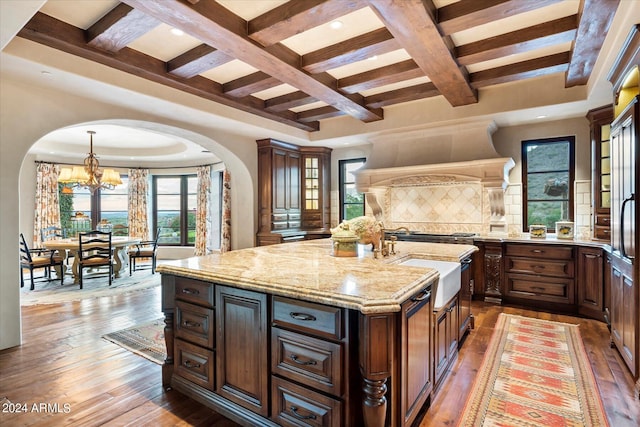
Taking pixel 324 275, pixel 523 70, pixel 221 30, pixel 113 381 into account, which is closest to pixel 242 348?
pixel 324 275

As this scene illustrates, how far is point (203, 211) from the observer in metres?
8.06

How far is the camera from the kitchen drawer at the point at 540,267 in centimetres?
399

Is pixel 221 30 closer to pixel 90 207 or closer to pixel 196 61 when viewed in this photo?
pixel 196 61

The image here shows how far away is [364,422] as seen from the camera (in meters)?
1.55

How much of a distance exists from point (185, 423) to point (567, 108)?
16.4 feet

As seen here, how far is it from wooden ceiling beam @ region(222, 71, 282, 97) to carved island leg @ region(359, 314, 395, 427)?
2.99m

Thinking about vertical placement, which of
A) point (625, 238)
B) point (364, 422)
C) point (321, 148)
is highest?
point (321, 148)

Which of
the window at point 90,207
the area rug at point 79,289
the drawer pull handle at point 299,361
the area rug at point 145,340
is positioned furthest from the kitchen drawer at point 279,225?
the window at point 90,207

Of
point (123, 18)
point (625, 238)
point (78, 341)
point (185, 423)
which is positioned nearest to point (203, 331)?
point (185, 423)

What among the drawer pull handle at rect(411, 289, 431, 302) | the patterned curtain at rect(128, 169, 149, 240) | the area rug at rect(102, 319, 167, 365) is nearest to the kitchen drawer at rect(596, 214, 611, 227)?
the drawer pull handle at rect(411, 289, 431, 302)

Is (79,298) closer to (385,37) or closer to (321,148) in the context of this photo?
(321,148)

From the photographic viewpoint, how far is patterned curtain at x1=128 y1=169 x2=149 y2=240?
8.45 meters

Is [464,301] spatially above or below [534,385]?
above

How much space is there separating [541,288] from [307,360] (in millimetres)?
3797
